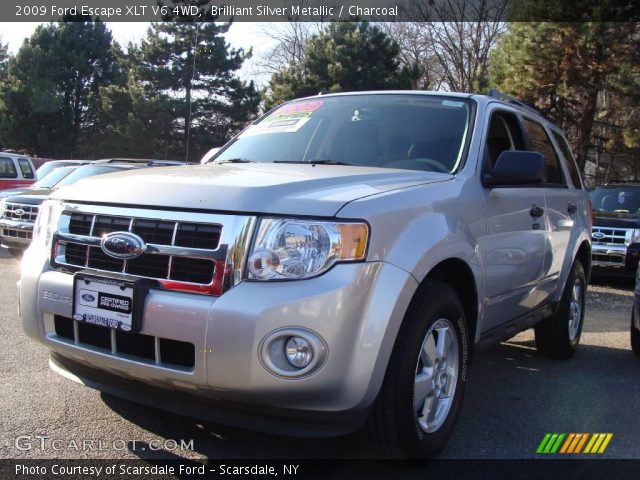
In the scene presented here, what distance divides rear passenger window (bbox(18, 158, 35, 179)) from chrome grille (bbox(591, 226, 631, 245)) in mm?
11416

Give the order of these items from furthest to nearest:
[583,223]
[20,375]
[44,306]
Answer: [583,223] → [20,375] → [44,306]

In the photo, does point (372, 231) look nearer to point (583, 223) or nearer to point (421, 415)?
point (421, 415)

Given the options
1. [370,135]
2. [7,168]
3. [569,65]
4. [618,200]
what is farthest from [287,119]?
[569,65]

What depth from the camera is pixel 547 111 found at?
19.4 m

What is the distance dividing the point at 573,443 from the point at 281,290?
1.95 metres

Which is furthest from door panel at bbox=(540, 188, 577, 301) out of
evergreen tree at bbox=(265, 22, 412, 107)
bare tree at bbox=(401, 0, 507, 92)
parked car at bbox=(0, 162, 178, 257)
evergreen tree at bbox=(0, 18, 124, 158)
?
evergreen tree at bbox=(0, 18, 124, 158)

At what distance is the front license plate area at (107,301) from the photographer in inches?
98.1

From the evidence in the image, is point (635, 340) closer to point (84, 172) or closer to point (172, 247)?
point (172, 247)

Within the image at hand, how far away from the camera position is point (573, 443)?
325 centimetres

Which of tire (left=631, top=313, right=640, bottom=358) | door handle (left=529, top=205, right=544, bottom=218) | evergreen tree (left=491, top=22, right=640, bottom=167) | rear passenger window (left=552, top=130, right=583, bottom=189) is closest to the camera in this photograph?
door handle (left=529, top=205, right=544, bottom=218)

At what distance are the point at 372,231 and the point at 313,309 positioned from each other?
1.35 feet

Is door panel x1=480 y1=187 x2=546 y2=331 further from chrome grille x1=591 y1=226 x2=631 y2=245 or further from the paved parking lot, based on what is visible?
chrome grille x1=591 y1=226 x2=631 y2=245

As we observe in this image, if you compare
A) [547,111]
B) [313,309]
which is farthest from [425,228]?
[547,111]

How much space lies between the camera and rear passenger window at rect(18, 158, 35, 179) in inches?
525
